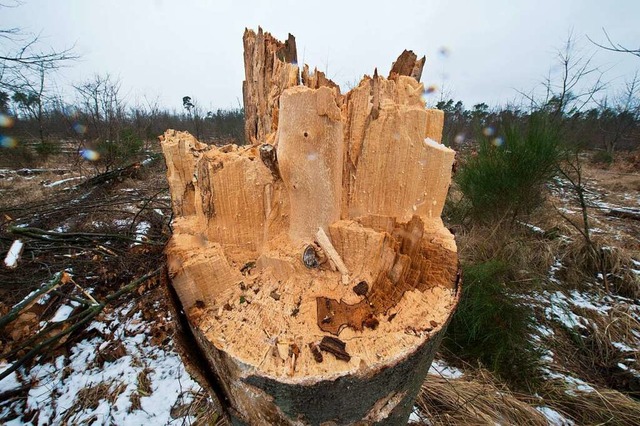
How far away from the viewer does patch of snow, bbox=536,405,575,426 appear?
1693mm

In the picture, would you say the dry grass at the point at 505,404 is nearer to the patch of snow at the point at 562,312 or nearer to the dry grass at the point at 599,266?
the patch of snow at the point at 562,312

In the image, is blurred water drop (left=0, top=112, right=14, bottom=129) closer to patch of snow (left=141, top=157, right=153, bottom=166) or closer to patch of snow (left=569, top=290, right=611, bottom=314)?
patch of snow (left=141, top=157, right=153, bottom=166)

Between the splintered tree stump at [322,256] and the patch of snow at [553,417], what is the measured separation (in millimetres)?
1553

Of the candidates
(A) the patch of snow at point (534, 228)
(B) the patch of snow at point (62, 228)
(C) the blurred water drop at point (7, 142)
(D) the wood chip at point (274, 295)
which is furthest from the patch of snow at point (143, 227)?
(C) the blurred water drop at point (7, 142)

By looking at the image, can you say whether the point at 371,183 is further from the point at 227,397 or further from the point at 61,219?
the point at 61,219

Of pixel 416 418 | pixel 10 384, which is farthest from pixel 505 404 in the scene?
pixel 10 384

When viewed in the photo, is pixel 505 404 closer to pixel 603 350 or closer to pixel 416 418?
pixel 416 418

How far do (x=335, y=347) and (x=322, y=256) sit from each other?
0.29 m

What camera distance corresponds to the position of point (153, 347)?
2418 mm

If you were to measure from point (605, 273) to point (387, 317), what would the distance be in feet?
13.1

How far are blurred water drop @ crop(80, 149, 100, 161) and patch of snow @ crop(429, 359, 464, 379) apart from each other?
9.64 meters

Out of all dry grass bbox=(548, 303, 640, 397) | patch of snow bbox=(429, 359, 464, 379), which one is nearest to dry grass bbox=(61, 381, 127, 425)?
patch of snow bbox=(429, 359, 464, 379)

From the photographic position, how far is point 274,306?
2.68 feet

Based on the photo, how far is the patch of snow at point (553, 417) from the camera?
66.7 inches
